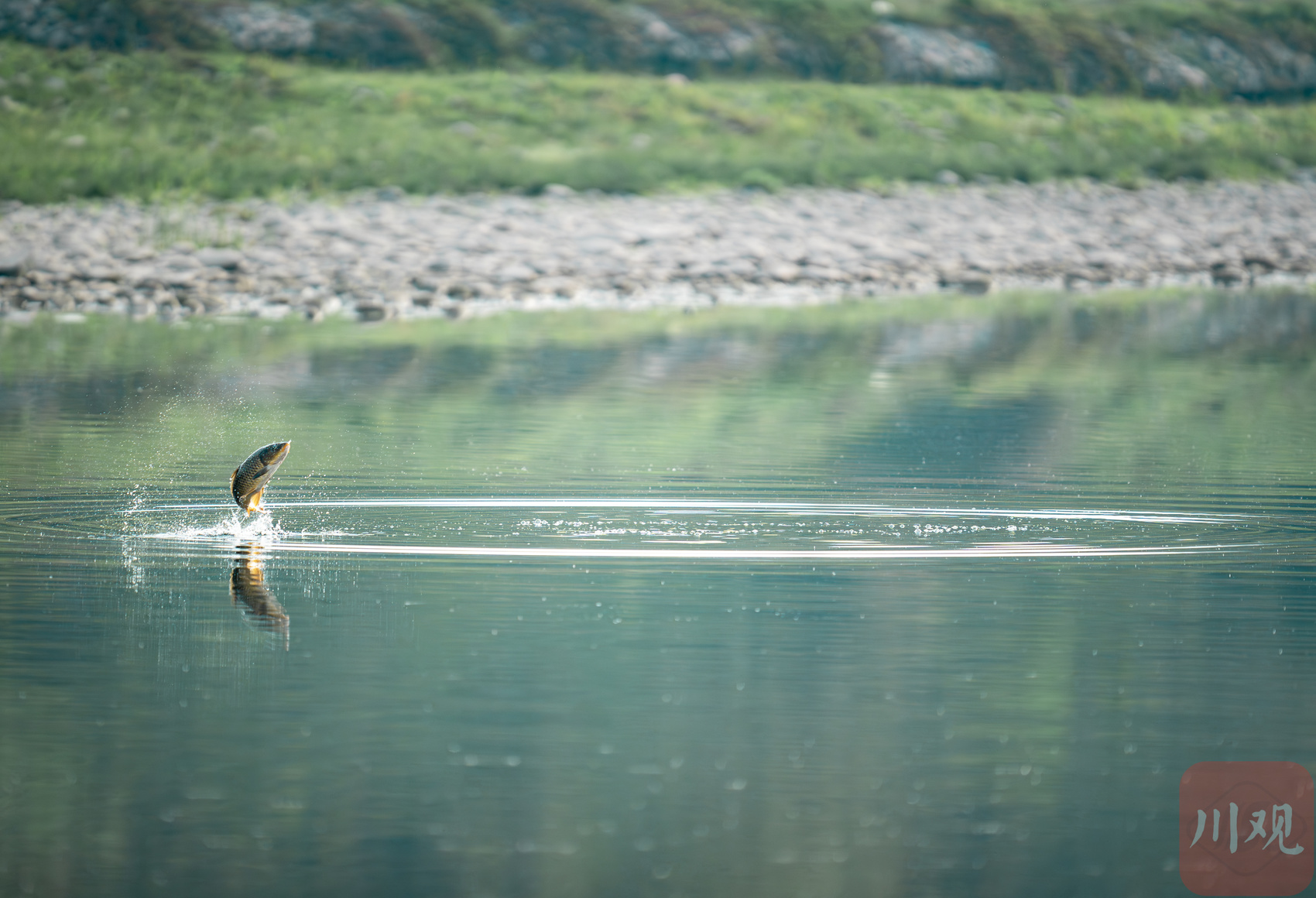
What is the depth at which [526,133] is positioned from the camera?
38719 millimetres

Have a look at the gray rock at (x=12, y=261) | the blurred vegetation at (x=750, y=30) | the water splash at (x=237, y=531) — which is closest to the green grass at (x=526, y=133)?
the blurred vegetation at (x=750, y=30)

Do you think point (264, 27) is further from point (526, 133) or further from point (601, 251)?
point (601, 251)

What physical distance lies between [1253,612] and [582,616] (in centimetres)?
240

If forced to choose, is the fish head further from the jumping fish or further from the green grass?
the green grass

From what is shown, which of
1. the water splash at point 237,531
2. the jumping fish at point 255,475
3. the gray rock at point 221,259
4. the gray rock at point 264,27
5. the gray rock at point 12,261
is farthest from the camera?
the gray rock at point 264,27

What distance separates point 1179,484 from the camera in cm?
1223

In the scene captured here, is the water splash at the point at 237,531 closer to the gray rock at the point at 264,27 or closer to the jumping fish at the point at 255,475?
the jumping fish at the point at 255,475

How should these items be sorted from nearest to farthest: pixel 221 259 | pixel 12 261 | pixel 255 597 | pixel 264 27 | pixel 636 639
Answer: pixel 636 639
pixel 255 597
pixel 12 261
pixel 221 259
pixel 264 27

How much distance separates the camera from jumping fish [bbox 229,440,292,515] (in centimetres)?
996

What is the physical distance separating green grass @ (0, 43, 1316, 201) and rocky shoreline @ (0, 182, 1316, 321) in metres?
1.18

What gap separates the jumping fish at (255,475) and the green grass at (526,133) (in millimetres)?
21599

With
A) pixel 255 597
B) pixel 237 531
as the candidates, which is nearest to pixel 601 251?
pixel 237 531

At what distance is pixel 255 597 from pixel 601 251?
2196cm

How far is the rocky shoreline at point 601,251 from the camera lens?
86.1 ft
